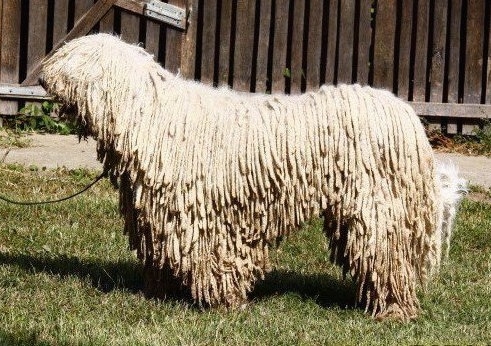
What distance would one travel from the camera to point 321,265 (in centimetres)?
771

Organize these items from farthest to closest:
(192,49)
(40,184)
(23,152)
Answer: (192,49), (23,152), (40,184)

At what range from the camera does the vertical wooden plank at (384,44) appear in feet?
39.6

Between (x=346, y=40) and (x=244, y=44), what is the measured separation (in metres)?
1.09

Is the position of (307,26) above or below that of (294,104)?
above

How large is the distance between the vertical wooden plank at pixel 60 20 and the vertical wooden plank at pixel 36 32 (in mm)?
116

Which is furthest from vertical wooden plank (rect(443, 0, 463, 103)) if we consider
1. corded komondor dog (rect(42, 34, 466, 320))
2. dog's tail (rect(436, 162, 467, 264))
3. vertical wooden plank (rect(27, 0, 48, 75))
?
corded komondor dog (rect(42, 34, 466, 320))

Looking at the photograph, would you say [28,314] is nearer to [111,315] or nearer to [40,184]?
[111,315]

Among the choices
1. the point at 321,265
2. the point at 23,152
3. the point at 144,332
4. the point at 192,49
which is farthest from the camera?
the point at 192,49

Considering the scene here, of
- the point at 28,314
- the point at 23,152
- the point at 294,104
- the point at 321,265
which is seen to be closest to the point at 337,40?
the point at 23,152

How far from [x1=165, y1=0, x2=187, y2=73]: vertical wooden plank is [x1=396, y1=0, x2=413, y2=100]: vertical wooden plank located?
234cm

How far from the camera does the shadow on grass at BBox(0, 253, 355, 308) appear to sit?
22.6ft

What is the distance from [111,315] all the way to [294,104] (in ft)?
5.08

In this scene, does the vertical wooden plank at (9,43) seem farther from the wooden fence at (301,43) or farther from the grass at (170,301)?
the grass at (170,301)

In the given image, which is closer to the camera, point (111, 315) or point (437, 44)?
point (111, 315)
